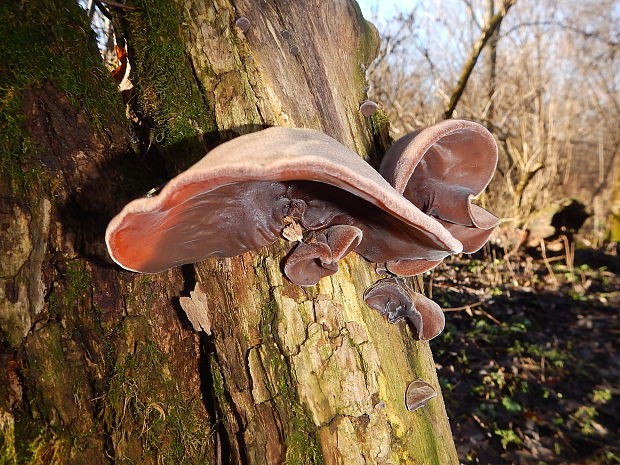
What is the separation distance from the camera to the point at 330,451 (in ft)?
4.58

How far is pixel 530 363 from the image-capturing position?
469 cm

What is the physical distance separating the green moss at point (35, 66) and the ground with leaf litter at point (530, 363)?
11.8ft

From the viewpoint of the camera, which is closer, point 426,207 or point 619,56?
point 426,207

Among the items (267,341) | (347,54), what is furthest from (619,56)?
(267,341)

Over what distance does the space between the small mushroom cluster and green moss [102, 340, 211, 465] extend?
53 cm

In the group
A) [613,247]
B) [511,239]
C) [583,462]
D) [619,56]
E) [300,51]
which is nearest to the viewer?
[300,51]

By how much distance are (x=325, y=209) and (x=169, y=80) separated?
0.73m

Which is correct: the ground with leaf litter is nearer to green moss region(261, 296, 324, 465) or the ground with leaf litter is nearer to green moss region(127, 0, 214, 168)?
green moss region(261, 296, 324, 465)

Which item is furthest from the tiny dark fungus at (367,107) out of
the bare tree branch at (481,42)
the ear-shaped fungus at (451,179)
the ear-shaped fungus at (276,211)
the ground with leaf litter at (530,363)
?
the bare tree branch at (481,42)

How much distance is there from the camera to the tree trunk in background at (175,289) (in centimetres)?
142

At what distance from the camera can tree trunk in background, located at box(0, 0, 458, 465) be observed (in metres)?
1.42

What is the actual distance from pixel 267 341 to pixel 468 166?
952 millimetres

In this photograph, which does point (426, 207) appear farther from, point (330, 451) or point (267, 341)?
point (330, 451)

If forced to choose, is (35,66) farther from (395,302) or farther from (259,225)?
(395,302)
